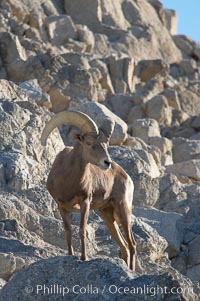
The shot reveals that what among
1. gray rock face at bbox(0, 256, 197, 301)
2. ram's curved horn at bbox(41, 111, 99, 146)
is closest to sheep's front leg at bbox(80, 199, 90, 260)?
ram's curved horn at bbox(41, 111, 99, 146)

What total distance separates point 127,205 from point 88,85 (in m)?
22.8

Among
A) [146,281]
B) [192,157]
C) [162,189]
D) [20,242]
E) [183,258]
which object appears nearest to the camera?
[146,281]

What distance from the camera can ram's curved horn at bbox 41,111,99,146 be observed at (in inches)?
590

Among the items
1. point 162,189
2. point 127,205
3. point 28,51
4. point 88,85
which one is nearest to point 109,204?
point 127,205

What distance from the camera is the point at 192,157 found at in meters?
34.4

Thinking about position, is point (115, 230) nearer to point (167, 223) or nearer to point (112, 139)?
point (167, 223)

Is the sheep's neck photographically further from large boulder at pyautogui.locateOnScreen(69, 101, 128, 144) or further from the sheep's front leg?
large boulder at pyautogui.locateOnScreen(69, 101, 128, 144)

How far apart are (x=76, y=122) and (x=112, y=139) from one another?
44.7 ft

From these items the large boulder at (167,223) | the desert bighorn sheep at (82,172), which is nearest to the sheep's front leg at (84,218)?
the desert bighorn sheep at (82,172)

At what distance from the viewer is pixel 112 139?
28.8 metres

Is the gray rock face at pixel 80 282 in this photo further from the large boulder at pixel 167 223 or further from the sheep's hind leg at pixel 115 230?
the large boulder at pixel 167 223

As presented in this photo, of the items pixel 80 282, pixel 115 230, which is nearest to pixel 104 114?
pixel 115 230

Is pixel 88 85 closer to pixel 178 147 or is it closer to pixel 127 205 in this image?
pixel 178 147

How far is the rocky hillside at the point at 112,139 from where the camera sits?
12.3m
